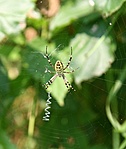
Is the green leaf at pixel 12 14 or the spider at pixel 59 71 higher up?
the green leaf at pixel 12 14

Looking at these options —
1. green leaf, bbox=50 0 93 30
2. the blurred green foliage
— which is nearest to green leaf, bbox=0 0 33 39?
the blurred green foliage

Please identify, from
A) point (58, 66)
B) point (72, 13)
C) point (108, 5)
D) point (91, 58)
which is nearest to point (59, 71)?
point (58, 66)

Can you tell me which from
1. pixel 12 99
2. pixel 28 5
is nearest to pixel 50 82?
pixel 12 99

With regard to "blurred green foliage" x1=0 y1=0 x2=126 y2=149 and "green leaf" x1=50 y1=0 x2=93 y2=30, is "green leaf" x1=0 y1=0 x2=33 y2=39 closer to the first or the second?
"blurred green foliage" x1=0 y1=0 x2=126 y2=149

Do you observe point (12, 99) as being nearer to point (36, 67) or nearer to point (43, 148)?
point (36, 67)

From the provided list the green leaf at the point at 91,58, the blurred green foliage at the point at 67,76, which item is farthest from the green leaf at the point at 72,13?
the green leaf at the point at 91,58

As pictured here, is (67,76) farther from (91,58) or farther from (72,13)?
(72,13)

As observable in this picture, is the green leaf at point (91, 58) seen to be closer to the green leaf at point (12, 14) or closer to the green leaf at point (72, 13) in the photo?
the green leaf at point (72, 13)
